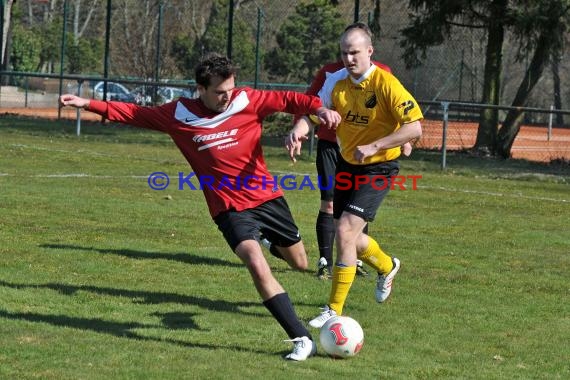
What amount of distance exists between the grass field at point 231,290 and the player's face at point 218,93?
1.46 meters

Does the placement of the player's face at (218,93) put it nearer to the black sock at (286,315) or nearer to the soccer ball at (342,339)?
the black sock at (286,315)

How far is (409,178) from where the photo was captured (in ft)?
60.3

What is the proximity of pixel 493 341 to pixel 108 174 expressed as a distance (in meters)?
10.8

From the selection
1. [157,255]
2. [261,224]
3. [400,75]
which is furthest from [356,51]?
[400,75]

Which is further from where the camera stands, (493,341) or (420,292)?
(420,292)

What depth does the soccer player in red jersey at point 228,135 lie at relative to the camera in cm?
686

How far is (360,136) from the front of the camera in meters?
7.77

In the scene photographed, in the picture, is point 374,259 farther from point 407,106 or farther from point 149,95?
point 149,95

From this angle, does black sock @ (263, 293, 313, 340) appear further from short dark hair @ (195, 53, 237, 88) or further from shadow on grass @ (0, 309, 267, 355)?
short dark hair @ (195, 53, 237, 88)

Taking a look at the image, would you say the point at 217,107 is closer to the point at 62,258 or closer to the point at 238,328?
the point at 238,328

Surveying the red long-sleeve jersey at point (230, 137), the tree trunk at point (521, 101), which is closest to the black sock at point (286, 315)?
the red long-sleeve jersey at point (230, 137)

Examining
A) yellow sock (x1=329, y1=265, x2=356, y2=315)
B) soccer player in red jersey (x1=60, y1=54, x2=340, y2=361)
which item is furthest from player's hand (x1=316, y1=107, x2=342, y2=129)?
yellow sock (x1=329, y1=265, x2=356, y2=315)

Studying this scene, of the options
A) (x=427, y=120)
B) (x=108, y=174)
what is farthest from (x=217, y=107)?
(x=427, y=120)

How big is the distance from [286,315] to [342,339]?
36 cm
